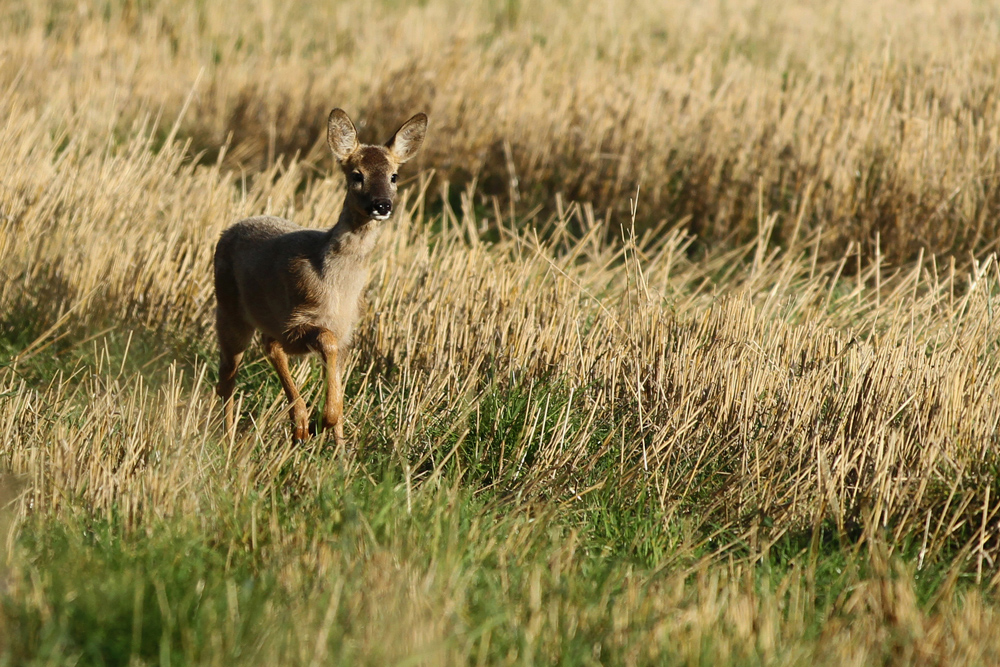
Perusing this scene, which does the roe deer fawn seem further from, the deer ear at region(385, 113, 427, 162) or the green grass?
the green grass

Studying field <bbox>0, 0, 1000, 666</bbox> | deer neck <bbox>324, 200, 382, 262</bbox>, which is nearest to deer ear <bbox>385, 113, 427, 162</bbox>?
deer neck <bbox>324, 200, 382, 262</bbox>

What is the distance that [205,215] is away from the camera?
775cm

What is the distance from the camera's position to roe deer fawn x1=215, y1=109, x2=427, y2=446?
209 inches

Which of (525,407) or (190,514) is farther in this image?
(525,407)

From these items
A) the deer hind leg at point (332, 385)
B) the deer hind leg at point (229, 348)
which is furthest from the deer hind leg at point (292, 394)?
the deer hind leg at point (229, 348)

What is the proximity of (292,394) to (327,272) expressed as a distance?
60 cm

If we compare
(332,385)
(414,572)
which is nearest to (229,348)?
(332,385)

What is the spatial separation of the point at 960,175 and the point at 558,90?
4092 millimetres

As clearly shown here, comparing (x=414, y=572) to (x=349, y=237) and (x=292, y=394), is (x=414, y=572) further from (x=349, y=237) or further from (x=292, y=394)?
(x=349, y=237)

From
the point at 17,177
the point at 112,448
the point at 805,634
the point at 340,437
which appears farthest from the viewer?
the point at 17,177

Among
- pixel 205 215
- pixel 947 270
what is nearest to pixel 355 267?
pixel 205 215

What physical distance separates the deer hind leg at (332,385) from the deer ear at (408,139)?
1.00 m

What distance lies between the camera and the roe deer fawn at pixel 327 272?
5.30 meters

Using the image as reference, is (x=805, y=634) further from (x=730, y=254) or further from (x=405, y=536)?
(x=730, y=254)
